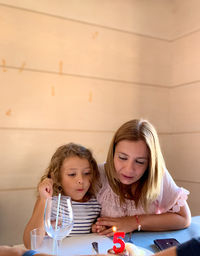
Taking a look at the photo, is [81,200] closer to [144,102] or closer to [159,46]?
[144,102]

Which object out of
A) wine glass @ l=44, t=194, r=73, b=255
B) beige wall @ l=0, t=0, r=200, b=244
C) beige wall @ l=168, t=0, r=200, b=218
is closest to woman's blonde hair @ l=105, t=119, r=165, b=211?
wine glass @ l=44, t=194, r=73, b=255

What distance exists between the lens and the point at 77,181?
115 centimetres

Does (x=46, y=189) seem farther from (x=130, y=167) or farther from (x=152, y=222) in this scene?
(x=152, y=222)

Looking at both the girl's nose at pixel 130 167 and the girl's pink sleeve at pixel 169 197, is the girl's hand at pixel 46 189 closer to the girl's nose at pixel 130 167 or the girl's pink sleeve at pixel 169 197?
the girl's nose at pixel 130 167

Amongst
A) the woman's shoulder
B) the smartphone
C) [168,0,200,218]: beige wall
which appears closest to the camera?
the smartphone

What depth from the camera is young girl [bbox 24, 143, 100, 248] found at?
1153 millimetres

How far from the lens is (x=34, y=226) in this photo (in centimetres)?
104

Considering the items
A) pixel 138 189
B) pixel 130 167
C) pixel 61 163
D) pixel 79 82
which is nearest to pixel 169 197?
pixel 138 189

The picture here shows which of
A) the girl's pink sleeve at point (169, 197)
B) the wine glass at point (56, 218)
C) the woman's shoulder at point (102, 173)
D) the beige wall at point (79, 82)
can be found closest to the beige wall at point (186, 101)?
the beige wall at point (79, 82)

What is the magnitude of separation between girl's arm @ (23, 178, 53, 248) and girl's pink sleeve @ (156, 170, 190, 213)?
494mm

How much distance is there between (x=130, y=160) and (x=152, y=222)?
0.85ft

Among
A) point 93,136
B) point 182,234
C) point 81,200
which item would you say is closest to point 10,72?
point 93,136

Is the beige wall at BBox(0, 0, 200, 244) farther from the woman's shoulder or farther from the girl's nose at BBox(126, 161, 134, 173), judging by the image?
the girl's nose at BBox(126, 161, 134, 173)

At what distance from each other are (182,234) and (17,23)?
1.40 m
